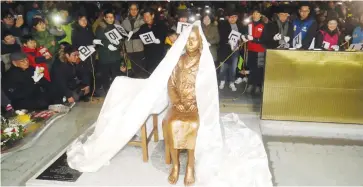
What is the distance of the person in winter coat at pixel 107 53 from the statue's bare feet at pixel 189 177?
12.1 feet

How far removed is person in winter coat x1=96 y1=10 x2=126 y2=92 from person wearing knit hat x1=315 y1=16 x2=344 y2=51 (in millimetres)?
3985

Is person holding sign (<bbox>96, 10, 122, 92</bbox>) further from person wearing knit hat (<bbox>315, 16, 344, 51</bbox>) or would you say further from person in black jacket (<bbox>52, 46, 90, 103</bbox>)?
person wearing knit hat (<bbox>315, 16, 344, 51</bbox>)

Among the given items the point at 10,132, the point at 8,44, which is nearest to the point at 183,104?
the point at 10,132

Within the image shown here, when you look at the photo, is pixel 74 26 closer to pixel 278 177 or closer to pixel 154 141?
pixel 154 141

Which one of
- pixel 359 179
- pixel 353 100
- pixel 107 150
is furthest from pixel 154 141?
pixel 353 100

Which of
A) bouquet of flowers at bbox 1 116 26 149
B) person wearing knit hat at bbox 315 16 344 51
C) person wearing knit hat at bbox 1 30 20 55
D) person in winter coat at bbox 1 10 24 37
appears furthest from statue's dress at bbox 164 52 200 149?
person in winter coat at bbox 1 10 24 37

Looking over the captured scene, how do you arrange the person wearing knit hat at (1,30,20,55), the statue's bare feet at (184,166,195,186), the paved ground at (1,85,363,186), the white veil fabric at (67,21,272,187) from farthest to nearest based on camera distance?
the person wearing knit hat at (1,30,20,55) → the paved ground at (1,85,363,186) → the white veil fabric at (67,21,272,187) → the statue's bare feet at (184,166,195,186)

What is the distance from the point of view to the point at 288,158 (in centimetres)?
471

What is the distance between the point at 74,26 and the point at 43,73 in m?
1.29

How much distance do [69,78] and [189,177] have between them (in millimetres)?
3771

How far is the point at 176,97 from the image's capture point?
13.7 feet

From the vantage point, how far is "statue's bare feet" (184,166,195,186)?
12.7 feet

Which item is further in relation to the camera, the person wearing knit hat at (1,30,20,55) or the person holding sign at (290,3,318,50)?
the person holding sign at (290,3,318,50)

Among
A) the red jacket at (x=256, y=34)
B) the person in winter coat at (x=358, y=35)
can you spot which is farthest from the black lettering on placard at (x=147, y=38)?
the person in winter coat at (x=358, y=35)
